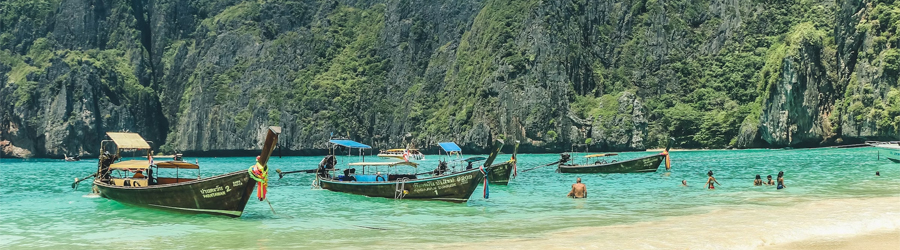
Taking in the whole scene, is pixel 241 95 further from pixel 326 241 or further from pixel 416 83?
pixel 326 241

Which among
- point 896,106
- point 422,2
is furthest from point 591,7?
point 896,106

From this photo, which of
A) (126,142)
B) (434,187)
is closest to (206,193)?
(434,187)

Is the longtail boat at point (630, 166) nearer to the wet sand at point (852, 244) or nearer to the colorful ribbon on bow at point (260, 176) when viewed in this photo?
the colorful ribbon on bow at point (260, 176)

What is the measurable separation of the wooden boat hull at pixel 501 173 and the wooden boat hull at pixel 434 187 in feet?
38.1

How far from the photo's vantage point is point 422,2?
181 meters

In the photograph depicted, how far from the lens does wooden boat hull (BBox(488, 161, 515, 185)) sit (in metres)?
46.1

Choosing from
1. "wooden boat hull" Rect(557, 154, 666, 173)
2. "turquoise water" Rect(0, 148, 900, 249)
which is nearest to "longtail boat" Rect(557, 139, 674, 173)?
"wooden boat hull" Rect(557, 154, 666, 173)

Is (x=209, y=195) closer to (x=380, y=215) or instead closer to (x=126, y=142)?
(x=380, y=215)

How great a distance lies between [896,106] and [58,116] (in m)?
152

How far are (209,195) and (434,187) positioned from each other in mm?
10053

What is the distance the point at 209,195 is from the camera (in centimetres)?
2642

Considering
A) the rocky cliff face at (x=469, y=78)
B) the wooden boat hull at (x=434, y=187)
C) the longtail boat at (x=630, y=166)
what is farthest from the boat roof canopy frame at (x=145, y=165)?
the rocky cliff face at (x=469, y=78)

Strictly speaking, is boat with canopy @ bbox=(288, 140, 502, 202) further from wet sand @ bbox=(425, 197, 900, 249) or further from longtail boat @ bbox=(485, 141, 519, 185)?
wet sand @ bbox=(425, 197, 900, 249)

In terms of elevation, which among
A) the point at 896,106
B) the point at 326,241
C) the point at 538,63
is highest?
the point at 538,63
